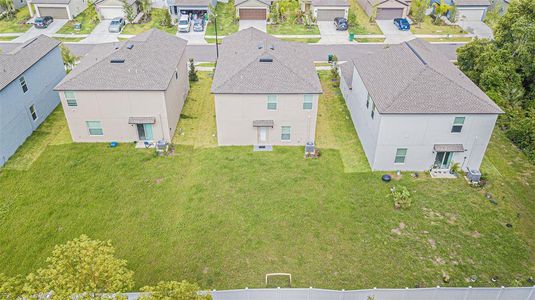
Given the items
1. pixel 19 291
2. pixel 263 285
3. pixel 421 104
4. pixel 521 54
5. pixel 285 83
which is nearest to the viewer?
pixel 19 291

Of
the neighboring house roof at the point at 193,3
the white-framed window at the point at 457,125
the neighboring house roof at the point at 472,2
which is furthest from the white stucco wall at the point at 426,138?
the neighboring house roof at the point at 193,3

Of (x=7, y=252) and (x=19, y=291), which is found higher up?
(x=19, y=291)

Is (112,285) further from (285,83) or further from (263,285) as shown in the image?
(285,83)

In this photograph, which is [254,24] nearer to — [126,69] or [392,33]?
[392,33]

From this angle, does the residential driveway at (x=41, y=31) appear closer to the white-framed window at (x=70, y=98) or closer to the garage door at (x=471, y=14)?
the white-framed window at (x=70, y=98)

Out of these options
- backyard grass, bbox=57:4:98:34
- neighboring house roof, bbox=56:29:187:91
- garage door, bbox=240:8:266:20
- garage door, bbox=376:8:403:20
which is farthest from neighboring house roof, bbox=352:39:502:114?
backyard grass, bbox=57:4:98:34

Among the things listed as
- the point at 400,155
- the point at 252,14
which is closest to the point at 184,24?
the point at 252,14

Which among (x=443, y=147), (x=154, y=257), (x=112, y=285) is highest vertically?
(x=112, y=285)

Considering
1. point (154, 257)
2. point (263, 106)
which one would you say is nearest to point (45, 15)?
point (263, 106)
